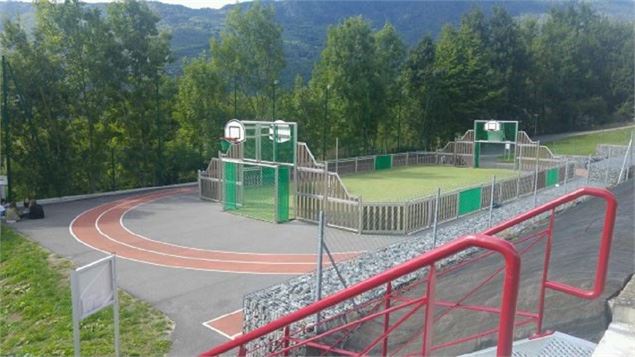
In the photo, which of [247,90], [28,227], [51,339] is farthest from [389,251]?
[247,90]

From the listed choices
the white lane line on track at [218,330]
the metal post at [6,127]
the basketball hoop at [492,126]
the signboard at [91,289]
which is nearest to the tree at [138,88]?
the metal post at [6,127]

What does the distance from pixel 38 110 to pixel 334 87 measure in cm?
1956

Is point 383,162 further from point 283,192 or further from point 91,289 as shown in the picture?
point 91,289

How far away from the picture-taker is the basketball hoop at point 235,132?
1830 cm

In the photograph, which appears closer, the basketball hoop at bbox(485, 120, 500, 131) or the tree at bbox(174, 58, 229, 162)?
the tree at bbox(174, 58, 229, 162)

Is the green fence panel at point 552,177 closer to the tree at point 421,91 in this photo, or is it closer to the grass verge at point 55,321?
the tree at point 421,91

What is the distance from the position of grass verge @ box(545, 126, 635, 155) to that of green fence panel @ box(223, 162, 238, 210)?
1214 inches

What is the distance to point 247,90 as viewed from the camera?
109 ft

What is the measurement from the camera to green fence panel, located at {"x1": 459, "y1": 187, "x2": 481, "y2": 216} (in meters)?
17.8

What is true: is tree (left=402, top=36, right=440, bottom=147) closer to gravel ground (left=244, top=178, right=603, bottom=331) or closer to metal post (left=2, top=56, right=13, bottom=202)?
metal post (left=2, top=56, right=13, bottom=202)

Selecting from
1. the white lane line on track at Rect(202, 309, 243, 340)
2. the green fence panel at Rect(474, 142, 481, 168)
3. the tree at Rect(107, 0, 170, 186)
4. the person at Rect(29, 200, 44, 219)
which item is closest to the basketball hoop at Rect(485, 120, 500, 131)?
the green fence panel at Rect(474, 142, 481, 168)

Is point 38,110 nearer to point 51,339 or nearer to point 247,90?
point 247,90

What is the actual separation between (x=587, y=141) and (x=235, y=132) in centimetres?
4048

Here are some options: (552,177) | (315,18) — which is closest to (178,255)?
(552,177)
